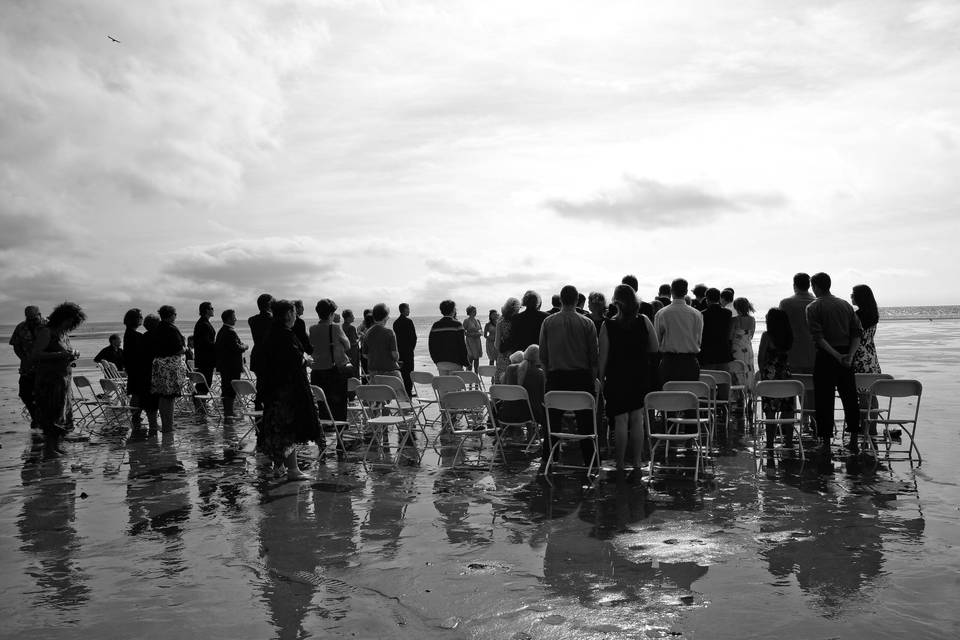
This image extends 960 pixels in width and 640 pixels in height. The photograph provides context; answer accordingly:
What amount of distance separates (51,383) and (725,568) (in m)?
8.50

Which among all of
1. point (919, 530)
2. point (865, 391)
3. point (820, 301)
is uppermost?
point (820, 301)

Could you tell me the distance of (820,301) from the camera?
8477mm

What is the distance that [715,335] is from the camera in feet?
33.6

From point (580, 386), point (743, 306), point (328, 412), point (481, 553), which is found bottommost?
point (481, 553)

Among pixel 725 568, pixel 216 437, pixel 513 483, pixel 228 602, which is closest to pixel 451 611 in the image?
pixel 228 602

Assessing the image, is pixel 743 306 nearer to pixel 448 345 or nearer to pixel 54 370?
pixel 448 345

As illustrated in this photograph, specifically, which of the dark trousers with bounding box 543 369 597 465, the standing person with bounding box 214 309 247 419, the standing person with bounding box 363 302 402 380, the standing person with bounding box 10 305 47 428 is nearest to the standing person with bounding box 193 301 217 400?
the standing person with bounding box 214 309 247 419

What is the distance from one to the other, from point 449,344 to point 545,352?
15.7 ft

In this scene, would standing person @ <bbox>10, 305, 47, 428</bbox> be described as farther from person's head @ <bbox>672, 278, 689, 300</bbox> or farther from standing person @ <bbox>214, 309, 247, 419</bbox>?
person's head @ <bbox>672, 278, 689, 300</bbox>

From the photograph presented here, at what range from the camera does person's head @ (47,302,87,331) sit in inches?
377

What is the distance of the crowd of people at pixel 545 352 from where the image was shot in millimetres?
7621

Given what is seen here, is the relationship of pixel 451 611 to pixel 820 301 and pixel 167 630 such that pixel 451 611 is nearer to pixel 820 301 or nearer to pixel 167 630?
pixel 167 630

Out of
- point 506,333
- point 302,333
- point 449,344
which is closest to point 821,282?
point 506,333

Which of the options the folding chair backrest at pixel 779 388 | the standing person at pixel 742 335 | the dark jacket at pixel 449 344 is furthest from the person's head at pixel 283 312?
the standing person at pixel 742 335
